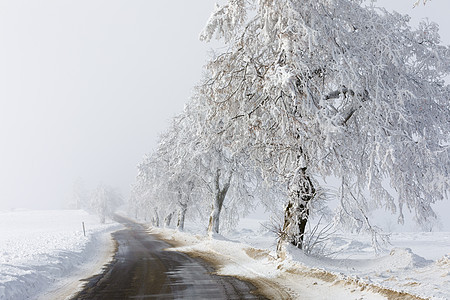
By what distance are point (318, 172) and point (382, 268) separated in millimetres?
3197

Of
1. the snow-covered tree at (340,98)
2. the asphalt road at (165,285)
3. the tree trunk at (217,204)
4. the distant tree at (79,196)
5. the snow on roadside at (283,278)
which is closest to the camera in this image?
the snow on roadside at (283,278)

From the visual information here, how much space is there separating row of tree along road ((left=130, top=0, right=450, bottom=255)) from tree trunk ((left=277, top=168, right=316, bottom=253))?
4 centimetres

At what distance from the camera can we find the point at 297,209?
11938 mm

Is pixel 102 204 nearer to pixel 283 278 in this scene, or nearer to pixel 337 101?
pixel 337 101

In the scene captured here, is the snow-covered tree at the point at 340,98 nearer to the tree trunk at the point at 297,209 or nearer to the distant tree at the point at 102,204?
the tree trunk at the point at 297,209

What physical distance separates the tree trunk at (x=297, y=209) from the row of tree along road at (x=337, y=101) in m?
0.04

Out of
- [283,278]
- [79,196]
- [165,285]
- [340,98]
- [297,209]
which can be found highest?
[340,98]

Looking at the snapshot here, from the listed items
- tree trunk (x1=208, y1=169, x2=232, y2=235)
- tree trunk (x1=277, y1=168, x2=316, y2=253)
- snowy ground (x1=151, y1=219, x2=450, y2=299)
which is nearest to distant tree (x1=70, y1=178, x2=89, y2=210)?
tree trunk (x1=208, y1=169, x2=232, y2=235)

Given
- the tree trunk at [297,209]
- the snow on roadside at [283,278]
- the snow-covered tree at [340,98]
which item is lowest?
the snow on roadside at [283,278]

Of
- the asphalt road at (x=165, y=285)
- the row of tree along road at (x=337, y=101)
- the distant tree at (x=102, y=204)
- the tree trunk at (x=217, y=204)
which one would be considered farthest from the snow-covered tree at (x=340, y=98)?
the distant tree at (x=102, y=204)

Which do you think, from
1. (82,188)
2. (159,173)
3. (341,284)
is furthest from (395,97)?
(82,188)

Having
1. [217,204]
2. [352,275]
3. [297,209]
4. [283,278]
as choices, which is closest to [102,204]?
[217,204]

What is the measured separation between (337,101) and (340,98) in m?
0.41

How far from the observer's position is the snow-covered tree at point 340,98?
9.84 m
